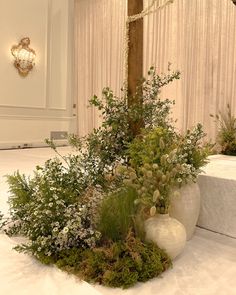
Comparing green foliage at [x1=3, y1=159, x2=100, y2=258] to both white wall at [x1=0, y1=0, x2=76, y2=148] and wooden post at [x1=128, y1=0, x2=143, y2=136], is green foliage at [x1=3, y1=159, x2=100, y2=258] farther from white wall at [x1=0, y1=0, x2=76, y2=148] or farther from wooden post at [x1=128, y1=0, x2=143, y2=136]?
white wall at [x1=0, y1=0, x2=76, y2=148]

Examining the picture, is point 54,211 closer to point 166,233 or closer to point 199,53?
point 166,233

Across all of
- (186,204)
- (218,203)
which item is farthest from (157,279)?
(218,203)

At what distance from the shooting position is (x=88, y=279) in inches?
51.5

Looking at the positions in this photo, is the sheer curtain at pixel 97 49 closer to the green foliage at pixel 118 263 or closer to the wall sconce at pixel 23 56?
the wall sconce at pixel 23 56

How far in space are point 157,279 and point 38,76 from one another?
18.0ft

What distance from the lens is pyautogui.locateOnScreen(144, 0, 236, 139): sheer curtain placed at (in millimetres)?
5215

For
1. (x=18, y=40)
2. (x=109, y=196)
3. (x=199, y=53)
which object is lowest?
(x=109, y=196)

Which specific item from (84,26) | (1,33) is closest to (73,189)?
(1,33)

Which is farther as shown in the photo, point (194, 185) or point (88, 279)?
point (194, 185)

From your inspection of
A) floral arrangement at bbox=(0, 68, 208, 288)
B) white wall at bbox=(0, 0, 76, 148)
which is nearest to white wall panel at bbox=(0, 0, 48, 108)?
white wall at bbox=(0, 0, 76, 148)

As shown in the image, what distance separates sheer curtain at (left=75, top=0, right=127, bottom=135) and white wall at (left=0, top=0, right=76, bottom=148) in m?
0.23

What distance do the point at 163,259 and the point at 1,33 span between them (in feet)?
17.5

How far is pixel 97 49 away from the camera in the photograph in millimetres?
6789

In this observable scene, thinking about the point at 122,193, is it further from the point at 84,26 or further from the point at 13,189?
the point at 84,26
